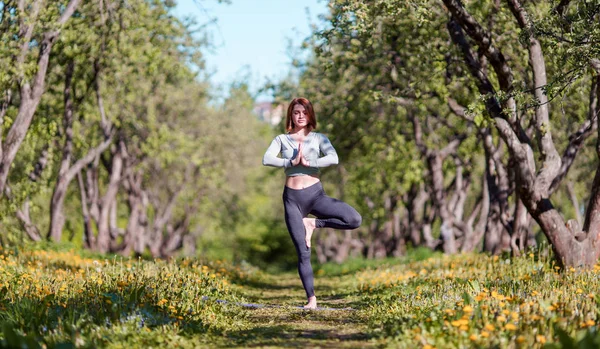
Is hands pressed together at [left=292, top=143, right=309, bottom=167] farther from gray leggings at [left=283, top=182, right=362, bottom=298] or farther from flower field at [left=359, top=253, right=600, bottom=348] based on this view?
flower field at [left=359, top=253, right=600, bottom=348]

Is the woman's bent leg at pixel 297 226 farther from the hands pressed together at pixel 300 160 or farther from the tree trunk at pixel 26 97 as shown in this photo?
the tree trunk at pixel 26 97

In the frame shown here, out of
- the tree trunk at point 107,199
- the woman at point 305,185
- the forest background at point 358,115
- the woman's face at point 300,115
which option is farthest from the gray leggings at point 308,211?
the tree trunk at point 107,199

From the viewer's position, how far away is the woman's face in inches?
339

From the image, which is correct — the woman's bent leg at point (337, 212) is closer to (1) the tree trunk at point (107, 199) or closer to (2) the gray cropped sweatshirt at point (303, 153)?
(2) the gray cropped sweatshirt at point (303, 153)

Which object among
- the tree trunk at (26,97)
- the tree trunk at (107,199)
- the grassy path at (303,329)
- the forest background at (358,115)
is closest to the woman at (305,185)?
the grassy path at (303,329)

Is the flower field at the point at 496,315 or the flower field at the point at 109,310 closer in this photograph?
the flower field at the point at 496,315

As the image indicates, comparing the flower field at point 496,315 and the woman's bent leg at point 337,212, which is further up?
the woman's bent leg at point 337,212

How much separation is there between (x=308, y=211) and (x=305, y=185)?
13.1 inches

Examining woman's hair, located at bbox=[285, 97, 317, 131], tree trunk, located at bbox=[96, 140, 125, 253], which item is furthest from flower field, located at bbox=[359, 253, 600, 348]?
tree trunk, located at bbox=[96, 140, 125, 253]

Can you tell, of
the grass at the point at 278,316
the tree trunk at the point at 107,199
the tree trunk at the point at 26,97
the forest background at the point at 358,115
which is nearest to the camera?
the grass at the point at 278,316

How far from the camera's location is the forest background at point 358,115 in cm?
1148

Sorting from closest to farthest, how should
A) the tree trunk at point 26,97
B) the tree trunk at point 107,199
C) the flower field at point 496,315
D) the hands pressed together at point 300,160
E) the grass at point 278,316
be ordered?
the flower field at point 496,315 < the grass at point 278,316 < the hands pressed together at point 300,160 < the tree trunk at point 26,97 < the tree trunk at point 107,199

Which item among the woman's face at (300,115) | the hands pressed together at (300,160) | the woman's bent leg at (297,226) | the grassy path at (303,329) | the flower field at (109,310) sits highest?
the woman's face at (300,115)

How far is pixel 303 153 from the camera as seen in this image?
8.47 meters
